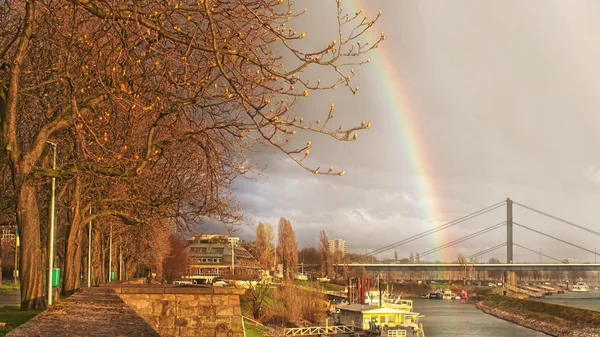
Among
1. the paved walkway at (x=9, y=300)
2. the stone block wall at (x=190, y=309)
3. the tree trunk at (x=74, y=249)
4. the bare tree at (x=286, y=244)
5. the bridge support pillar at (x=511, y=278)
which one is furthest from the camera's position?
the bridge support pillar at (x=511, y=278)

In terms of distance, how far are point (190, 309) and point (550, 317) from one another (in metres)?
68.5

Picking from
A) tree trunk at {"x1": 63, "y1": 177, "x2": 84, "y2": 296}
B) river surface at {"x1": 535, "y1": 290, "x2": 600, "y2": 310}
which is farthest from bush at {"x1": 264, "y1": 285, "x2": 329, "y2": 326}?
river surface at {"x1": 535, "y1": 290, "x2": 600, "y2": 310}

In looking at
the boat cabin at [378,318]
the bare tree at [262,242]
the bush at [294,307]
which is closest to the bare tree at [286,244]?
the bare tree at [262,242]

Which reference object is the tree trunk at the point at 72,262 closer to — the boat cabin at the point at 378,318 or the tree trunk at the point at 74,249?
the tree trunk at the point at 74,249

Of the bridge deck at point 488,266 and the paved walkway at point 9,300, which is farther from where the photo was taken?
the bridge deck at point 488,266

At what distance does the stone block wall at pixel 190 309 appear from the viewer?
14.1m

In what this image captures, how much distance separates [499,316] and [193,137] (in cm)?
8016

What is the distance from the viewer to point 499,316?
87.7m

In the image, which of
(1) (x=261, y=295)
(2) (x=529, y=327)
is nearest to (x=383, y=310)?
(1) (x=261, y=295)

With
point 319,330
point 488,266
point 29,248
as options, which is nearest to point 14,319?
point 29,248

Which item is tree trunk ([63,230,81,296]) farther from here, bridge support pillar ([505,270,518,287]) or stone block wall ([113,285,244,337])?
bridge support pillar ([505,270,518,287])

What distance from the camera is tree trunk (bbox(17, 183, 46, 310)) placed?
1434 cm

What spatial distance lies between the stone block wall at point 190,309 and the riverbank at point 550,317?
50.6 m

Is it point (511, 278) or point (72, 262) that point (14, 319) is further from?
point (511, 278)
